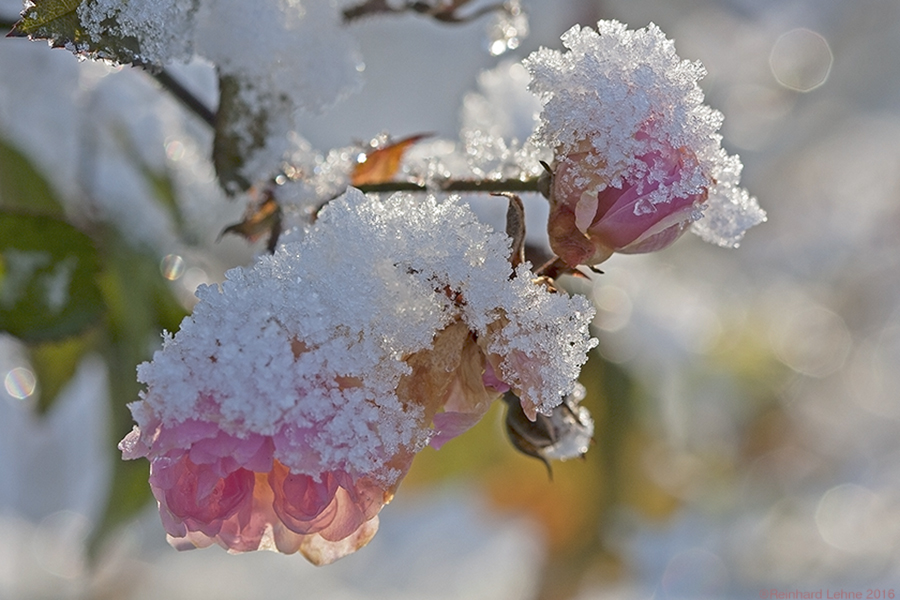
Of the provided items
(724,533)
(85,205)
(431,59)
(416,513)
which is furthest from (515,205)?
(431,59)

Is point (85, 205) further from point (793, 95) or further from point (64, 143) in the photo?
point (793, 95)

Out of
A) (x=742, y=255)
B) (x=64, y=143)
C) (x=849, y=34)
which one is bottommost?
(x=742, y=255)

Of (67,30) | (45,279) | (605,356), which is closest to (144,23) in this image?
(67,30)

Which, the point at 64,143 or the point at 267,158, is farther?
the point at 64,143

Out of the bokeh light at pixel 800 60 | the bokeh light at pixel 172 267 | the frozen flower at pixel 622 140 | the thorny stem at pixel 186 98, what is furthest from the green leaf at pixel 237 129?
the bokeh light at pixel 800 60

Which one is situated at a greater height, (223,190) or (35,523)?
(223,190)

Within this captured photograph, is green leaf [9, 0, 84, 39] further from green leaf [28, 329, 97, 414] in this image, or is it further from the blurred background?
green leaf [28, 329, 97, 414]

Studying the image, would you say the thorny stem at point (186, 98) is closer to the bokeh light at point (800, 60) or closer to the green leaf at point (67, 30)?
the green leaf at point (67, 30)

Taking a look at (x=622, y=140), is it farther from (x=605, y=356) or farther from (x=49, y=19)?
(x=605, y=356)
